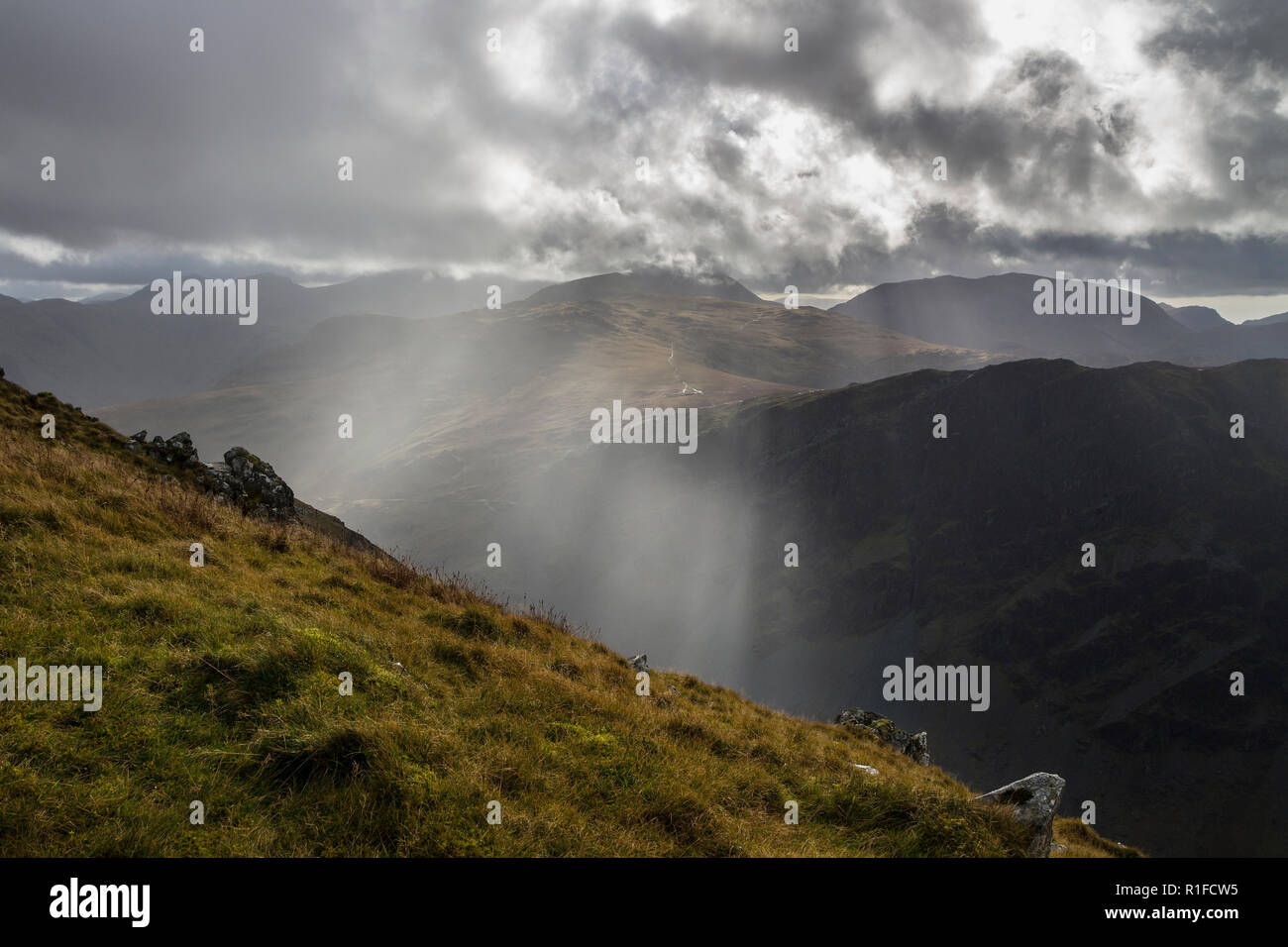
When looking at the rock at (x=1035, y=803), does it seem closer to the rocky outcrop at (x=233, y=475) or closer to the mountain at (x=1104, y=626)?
the rocky outcrop at (x=233, y=475)

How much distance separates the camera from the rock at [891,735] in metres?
21.4

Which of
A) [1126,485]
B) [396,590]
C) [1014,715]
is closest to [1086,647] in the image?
[1014,715]

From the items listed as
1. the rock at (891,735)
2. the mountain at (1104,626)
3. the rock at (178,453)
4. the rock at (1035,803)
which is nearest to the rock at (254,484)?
the rock at (178,453)

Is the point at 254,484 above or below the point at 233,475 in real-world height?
below

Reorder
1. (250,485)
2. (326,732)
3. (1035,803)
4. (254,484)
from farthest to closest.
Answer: (254,484) → (250,485) → (1035,803) → (326,732)

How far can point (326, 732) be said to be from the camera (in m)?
6.27

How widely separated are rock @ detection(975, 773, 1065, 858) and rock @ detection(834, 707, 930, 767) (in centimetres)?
1229

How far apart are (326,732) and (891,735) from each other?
20564 millimetres

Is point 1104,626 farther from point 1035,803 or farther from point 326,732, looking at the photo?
point 326,732

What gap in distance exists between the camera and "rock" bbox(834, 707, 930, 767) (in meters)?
21.4

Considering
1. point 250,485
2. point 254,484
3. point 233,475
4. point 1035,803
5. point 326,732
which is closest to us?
point 326,732

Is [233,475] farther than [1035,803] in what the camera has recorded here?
Yes

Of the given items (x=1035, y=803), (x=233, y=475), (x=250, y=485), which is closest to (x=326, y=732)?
(x=1035, y=803)
